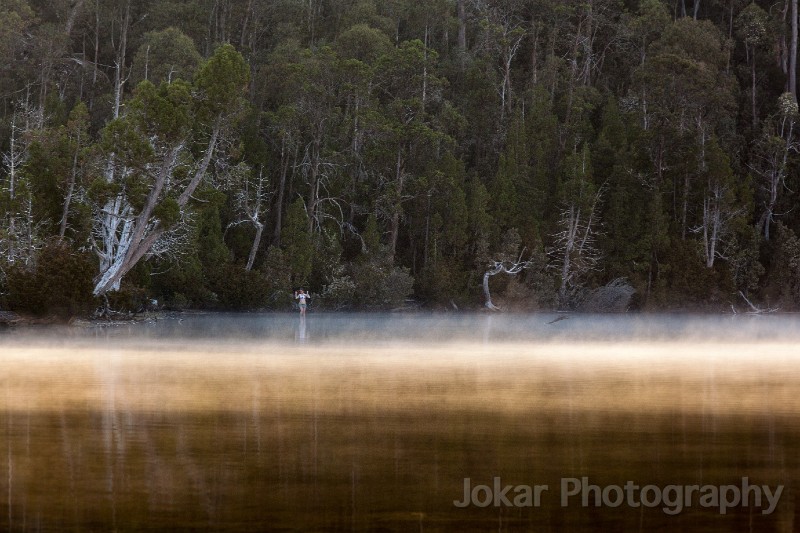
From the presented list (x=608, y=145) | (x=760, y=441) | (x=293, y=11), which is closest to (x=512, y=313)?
(x=608, y=145)

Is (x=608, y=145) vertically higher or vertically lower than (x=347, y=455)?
higher

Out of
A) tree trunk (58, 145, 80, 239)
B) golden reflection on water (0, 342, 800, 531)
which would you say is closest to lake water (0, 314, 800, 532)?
golden reflection on water (0, 342, 800, 531)

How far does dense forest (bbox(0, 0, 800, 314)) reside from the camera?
53.3 metres

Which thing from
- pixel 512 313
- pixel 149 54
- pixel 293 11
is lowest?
pixel 512 313

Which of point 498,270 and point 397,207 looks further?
point 397,207

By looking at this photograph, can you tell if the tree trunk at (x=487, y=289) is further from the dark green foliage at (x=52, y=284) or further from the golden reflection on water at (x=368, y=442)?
the golden reflection on water at (x=368, y=442)

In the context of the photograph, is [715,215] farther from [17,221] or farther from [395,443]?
[395,443]

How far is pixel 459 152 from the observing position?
208ft

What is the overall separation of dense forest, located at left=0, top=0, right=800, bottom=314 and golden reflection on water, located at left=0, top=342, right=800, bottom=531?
3130 centimetres

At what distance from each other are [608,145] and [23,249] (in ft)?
104

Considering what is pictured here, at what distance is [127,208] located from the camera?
128ft

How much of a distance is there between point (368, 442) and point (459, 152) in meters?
54.0

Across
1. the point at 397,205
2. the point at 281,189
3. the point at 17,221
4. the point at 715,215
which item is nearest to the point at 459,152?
the point at 397,205

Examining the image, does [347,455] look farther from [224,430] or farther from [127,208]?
[127,208]
